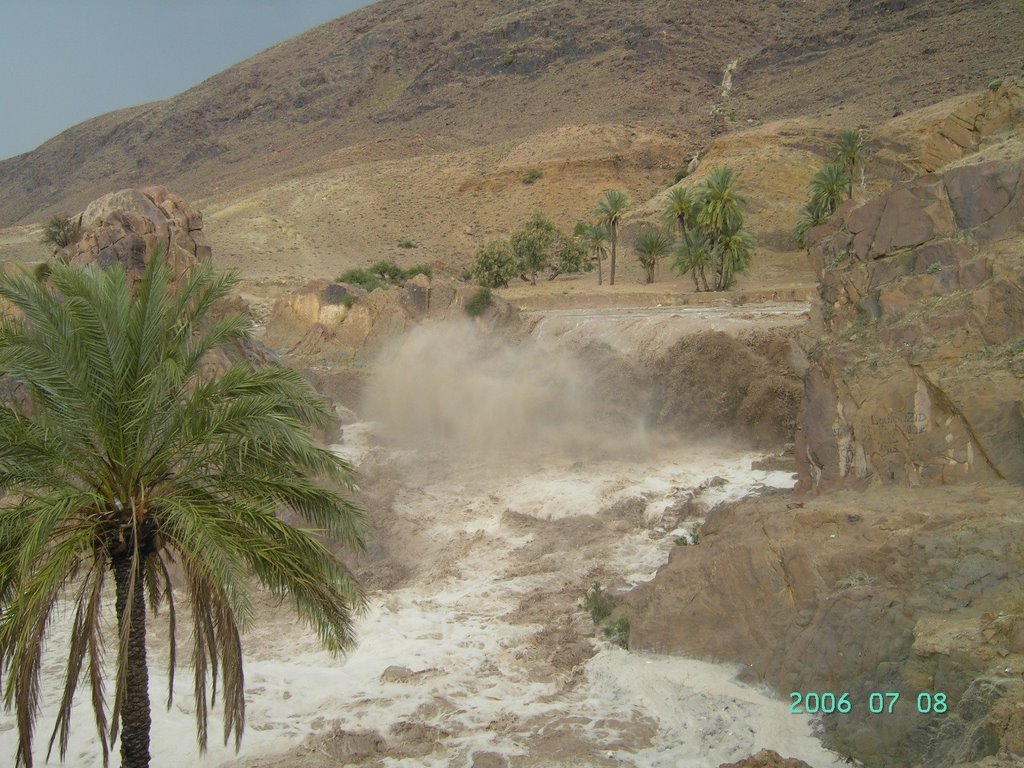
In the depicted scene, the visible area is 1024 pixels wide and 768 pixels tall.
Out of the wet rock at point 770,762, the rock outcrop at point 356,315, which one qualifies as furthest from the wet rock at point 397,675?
the rock outcrop at point 356,315

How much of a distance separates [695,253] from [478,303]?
1116 centimetres

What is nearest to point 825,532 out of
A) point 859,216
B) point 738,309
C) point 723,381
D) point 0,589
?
point 859,216

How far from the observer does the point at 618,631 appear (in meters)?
12.7

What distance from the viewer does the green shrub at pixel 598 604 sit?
13367 millimetres

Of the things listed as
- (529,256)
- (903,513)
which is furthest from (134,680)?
(529,256)

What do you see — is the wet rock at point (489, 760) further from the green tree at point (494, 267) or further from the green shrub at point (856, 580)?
the green tree at point (494, 267)

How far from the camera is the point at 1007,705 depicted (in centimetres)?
714

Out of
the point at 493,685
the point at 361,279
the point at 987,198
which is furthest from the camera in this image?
the point at 361,279

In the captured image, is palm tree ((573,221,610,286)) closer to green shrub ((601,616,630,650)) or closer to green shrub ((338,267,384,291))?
green shrub ((338,267,384,291))

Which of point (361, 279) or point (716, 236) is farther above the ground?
point (361, 279)

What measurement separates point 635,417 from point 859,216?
1161 cm

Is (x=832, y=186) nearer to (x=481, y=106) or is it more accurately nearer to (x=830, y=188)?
(x=830, y=188)

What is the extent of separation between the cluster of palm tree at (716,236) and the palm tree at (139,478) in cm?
3165

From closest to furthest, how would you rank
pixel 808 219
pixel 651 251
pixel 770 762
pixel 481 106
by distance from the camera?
pixel 770 762 < pixel 808 219 < pixel 651 251 < pixel 481 106
